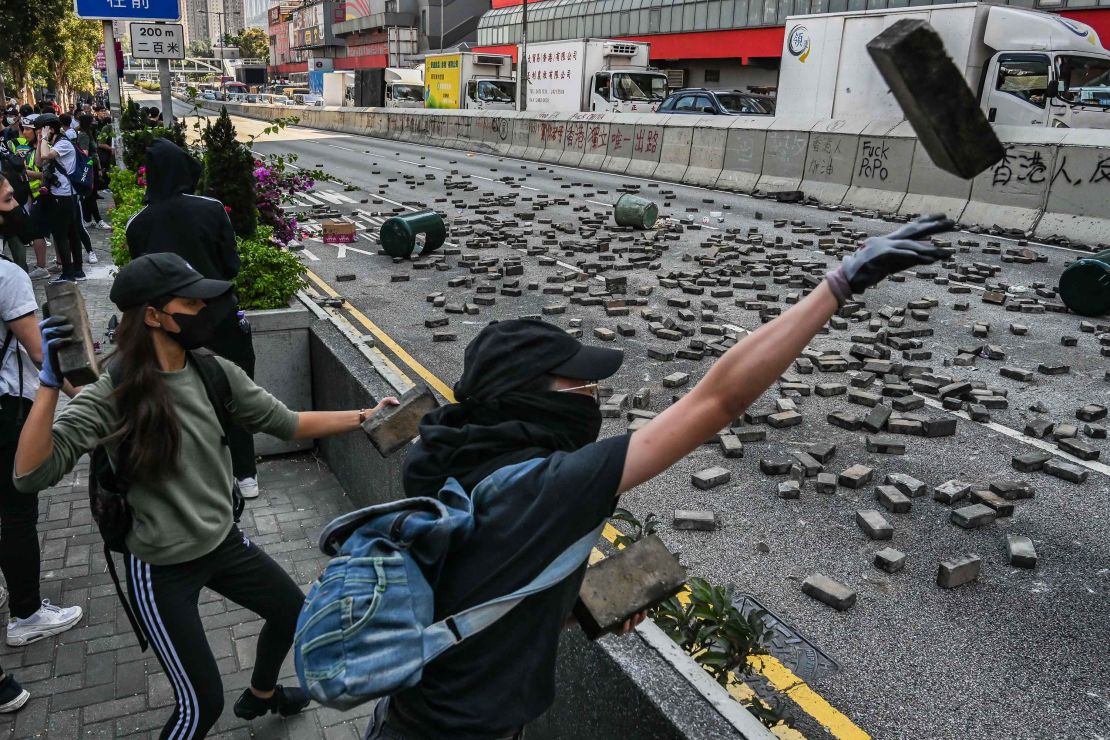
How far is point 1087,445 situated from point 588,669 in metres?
5.45

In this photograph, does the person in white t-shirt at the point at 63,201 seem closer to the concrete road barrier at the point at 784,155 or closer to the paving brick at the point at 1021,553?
the paving brick at the point at 1021,553

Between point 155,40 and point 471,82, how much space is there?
2985 centimetres

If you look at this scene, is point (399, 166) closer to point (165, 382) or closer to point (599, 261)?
point (599, 261)

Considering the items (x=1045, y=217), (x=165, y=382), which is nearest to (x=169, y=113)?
(x=165, y=382)

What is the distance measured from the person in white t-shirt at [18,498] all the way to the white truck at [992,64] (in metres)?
18.4

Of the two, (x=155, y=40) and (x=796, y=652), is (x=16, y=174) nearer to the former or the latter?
(x=155, y=40)

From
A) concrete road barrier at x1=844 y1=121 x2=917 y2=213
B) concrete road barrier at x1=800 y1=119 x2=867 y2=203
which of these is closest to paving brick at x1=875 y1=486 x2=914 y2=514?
concrete road barrier at x1=844 y1=121 x2=917 y2=213

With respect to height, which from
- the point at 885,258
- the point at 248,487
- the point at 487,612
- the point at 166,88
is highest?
the point at 166,88

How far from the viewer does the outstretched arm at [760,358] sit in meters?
1.95

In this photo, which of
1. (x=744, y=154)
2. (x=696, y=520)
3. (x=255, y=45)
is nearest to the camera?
(x=696, y=520)

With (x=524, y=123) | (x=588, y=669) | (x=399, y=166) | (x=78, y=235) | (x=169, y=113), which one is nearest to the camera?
(x=588, y=669)

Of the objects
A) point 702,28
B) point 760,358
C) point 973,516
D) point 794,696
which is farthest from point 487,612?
point 702,28

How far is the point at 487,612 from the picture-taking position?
205 cm

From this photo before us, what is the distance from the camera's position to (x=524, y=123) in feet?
105
